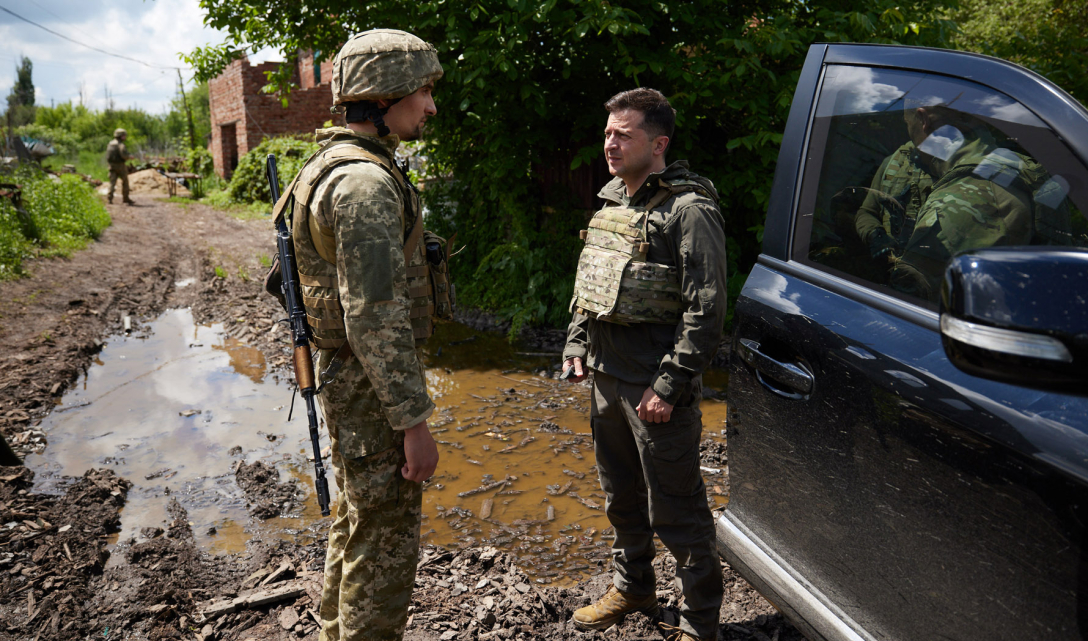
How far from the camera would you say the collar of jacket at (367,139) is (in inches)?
80.7

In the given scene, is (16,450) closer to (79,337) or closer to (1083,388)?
(79,337)

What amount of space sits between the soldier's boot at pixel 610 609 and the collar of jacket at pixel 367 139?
70.9 inches

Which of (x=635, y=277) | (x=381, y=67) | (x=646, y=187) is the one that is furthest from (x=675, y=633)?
(x=381, y=67)

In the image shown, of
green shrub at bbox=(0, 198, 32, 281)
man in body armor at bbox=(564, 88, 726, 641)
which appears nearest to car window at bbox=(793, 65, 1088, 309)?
man in body armor at bbox=(564, 88, 726, 641)

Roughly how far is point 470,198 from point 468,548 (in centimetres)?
581

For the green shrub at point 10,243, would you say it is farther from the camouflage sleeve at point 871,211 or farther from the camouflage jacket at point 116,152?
the camouflage jacket at point 116,152

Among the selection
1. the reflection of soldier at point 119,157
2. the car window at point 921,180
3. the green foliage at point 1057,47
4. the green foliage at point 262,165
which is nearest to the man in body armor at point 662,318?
the car window at point 921,180

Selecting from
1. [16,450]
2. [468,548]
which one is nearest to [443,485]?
[468,548]

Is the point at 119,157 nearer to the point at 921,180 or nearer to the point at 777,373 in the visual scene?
the point at 777,373

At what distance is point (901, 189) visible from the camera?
1.76 m

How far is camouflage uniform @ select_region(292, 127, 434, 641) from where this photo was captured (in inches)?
72.0

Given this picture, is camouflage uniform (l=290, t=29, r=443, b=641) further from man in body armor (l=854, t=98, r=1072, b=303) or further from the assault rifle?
man in body armor (l=854, t=98, r=1072, b=303)

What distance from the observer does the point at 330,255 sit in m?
1.98

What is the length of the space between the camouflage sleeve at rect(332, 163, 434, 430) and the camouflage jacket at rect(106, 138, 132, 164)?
21.0 m
